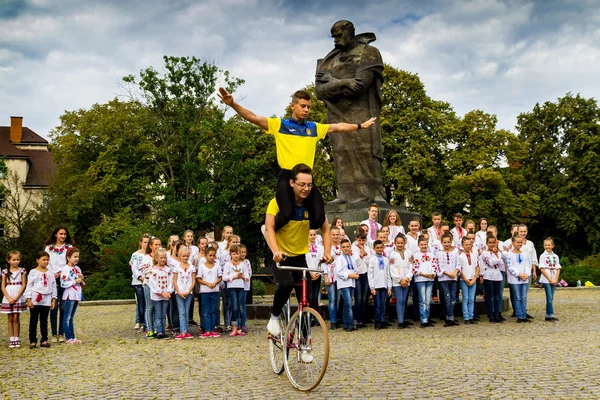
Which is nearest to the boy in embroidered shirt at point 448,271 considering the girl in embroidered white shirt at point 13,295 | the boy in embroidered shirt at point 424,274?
the boy in embroidered shirt at point 424,274

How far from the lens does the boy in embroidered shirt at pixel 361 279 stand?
1200 cm

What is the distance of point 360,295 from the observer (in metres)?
12.2

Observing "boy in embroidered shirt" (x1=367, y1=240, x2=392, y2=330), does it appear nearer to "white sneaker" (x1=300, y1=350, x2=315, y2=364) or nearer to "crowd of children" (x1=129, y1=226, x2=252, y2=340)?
"crowd of children" (x1=129, y1=226, x2=252, y2=340)

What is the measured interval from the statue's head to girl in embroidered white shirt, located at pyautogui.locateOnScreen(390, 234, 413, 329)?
21.1 ft

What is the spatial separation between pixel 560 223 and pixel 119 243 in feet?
101

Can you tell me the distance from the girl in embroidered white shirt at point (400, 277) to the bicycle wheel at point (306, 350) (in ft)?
18.8

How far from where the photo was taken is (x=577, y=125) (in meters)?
46.7

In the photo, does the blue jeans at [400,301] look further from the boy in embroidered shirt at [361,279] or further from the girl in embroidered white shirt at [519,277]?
the girl in embroidered white shirt at [519,277]

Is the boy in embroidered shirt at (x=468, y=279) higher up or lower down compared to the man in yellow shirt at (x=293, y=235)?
lower down

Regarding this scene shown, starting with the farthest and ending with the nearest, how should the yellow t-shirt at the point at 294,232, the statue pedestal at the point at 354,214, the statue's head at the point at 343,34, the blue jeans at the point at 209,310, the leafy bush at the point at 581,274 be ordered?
the leafy bush at the point at 581,274
the statue's head at the point at 343,34
the statue pedestal at the point at 354,214
the blue jeans at the point at 209,310
the yellow t-shirt at the point at 294,232

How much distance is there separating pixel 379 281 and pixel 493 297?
7.83 feet

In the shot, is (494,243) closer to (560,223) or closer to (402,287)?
(402,287)

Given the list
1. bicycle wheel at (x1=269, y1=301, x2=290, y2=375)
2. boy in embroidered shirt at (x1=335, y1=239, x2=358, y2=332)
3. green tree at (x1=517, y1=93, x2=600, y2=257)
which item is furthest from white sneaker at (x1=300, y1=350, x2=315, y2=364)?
green tree at (x1=517, y1=93, x2=600, y2=257)

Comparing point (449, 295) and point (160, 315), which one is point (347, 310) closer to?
point (449, 295)
